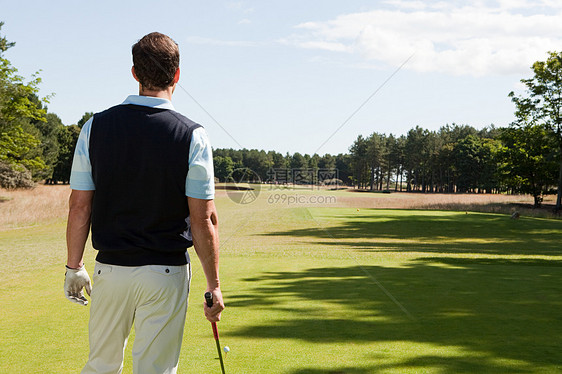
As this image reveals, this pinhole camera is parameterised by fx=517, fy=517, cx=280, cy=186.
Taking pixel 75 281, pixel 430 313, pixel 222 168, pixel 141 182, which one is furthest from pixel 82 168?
pixel 222 168

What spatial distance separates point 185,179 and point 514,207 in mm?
48045

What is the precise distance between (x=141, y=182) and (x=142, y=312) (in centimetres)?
68

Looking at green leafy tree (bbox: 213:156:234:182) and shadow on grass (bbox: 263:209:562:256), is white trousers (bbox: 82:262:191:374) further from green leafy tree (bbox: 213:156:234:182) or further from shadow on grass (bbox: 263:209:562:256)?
green leafy tree (bbox: 213:156:234:182)

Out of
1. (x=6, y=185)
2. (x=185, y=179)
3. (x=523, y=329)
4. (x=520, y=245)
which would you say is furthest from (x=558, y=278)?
(x=6, y=185)

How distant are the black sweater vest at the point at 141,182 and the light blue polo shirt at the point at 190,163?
0.12 feet

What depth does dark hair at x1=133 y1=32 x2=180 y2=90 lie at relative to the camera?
9.09 feet

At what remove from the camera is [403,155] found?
132125 millimetres

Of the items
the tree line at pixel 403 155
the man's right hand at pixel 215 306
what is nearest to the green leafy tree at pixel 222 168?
the tree line at pixel 403 155

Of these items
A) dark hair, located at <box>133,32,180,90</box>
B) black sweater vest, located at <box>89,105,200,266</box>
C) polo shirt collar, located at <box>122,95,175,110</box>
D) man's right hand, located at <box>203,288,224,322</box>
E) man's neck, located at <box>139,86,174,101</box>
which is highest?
dark hair, located at <box>133,32,180,90</box>

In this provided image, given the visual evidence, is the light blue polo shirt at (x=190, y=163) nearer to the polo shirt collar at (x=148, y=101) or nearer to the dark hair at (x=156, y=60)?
the polo shirt collar at (x=148, y=101)

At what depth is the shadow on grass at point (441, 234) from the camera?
18.4m

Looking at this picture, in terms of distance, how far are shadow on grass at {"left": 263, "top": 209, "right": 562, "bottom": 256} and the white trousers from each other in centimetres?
Answer: 1453

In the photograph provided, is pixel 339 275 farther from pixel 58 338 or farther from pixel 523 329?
pixel 58 338

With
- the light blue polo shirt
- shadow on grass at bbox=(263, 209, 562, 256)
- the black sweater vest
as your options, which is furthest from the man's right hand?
shadow on grass at bbox=(263, 209, 562, 256)
